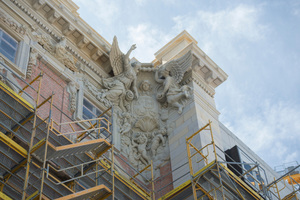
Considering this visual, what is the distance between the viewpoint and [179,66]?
25047 millimetres

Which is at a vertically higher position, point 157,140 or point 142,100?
point 142,100

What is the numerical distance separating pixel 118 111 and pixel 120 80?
140 centimetres

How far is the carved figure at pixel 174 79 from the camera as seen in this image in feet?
79.7

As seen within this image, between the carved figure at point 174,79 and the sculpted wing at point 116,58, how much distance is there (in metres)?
1.72

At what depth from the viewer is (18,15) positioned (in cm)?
2220

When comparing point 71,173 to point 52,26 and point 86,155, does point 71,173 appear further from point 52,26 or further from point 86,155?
point 52,26

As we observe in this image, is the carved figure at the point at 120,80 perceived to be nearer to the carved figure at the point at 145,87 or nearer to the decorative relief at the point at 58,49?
the carved figure at the point at 145,87

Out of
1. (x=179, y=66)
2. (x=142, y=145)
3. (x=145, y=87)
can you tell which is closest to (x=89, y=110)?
(x=142, y=145)

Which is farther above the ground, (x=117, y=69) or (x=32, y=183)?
(x=117, y=69)

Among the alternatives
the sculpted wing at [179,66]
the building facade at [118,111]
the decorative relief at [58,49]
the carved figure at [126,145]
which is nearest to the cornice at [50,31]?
the building facade at [118,111]

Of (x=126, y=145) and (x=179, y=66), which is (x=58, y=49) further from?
(x=179, y=66)

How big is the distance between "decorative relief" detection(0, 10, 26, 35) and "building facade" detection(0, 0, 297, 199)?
4cm

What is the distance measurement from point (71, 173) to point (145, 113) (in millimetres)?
7444

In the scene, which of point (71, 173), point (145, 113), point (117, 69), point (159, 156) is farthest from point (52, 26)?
point (71, 173)
